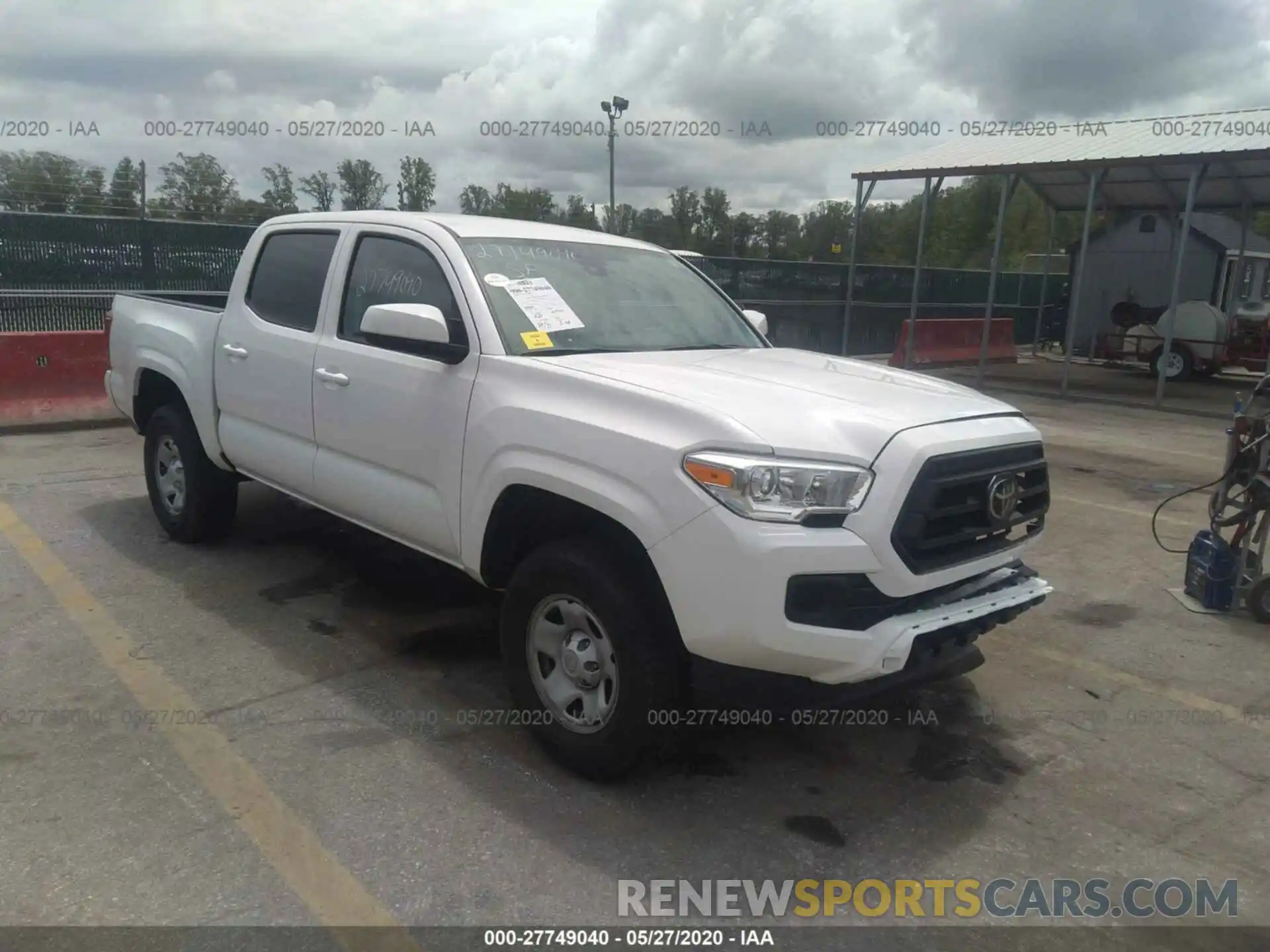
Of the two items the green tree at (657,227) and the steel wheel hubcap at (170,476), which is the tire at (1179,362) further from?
the steel wheel hubcap at (170,476)

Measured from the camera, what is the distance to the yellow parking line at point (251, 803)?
268cm

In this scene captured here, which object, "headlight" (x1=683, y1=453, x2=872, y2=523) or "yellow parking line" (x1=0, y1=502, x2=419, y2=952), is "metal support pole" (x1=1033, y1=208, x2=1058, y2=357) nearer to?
"headlight" (x1=683, y1=453, x2=872, y2=523)

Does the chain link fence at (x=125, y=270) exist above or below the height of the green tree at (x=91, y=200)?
below

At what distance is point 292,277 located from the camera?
488cm

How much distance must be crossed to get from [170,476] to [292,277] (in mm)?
1796

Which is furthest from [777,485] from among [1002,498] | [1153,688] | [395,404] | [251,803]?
[1153,688]

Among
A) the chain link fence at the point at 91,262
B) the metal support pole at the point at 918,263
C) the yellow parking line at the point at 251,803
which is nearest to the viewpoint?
the yellow parking line at the point at 251,803

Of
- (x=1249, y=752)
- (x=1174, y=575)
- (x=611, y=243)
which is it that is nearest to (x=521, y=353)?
(x=611, y=243)

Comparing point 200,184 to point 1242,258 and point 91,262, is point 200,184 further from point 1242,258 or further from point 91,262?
point 1242,258

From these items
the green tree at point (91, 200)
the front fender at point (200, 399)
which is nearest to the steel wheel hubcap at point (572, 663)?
the front fender at point (200, 399)

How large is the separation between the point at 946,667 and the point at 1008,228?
5914cm

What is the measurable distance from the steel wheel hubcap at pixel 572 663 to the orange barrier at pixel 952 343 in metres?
15.1

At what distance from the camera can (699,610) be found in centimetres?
289

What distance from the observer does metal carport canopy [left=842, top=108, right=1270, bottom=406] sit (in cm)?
1320
